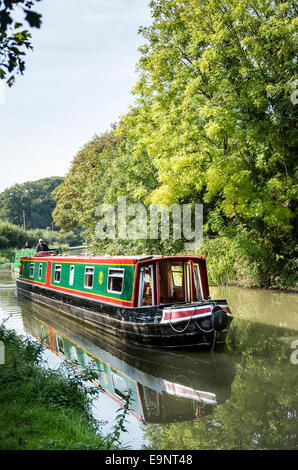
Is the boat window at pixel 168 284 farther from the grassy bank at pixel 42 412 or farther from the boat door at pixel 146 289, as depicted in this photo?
the grassy bank at pixel 42 412

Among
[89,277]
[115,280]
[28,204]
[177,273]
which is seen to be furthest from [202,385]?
[28,204]

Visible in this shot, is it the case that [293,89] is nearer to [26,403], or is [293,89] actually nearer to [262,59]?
[262,59]

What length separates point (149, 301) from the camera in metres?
8.90

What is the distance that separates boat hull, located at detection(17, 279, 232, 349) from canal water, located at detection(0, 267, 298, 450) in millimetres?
238

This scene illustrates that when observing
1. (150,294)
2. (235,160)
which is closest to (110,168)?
(235,160)

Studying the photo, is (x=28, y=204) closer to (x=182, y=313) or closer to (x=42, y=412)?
(x=182, y=313)

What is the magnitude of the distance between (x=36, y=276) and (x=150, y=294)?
27.6ft

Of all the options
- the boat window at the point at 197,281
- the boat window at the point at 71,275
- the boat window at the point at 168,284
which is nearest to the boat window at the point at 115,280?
the boat window at the point at 168,284

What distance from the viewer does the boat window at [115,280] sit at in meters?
→ 9.23

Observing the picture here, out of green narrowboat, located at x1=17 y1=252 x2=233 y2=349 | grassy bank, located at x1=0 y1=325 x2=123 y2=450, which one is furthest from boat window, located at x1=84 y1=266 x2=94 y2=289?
grassy bank, located at x1=0 y1=325 x2=123 y2=450

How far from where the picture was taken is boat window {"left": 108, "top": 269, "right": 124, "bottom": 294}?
9.23 m

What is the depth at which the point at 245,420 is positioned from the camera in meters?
4.95

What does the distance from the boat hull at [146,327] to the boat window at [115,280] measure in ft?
1.31

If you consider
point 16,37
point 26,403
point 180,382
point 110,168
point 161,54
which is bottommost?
point 180,382
